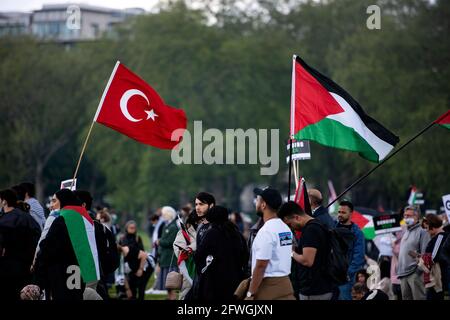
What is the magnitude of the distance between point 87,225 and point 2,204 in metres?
2.22

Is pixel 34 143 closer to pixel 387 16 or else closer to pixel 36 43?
pixel 36 43

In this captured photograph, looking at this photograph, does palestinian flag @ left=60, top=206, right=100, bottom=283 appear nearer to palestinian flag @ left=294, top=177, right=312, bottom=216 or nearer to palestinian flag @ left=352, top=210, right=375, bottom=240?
palestinian flag @ left=294, top=177, right=312, bottom=216

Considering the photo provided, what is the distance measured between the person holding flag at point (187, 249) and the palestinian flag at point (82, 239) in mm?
2237

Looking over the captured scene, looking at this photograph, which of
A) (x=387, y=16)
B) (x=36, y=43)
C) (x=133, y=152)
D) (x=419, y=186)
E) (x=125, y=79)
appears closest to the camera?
(x=125, y=79)

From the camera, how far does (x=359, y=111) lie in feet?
50.4

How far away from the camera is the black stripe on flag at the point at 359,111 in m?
15.1

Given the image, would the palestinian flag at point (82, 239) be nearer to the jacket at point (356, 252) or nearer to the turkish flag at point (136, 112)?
the turkish flag at point (136, 112)

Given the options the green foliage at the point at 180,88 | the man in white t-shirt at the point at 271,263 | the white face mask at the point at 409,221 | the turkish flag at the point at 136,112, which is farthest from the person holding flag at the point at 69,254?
the green foliage at the point at 180,88

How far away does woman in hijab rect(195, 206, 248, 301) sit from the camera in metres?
12.5

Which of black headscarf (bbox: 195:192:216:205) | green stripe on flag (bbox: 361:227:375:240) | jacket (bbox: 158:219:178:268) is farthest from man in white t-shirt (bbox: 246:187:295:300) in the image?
green stripe on flag (bbox: 361:227:375:240)

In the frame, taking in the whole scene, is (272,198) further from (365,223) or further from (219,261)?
(365,223)

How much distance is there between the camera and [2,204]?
14422 millimetres

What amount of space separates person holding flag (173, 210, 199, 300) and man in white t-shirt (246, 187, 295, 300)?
3726 mm
